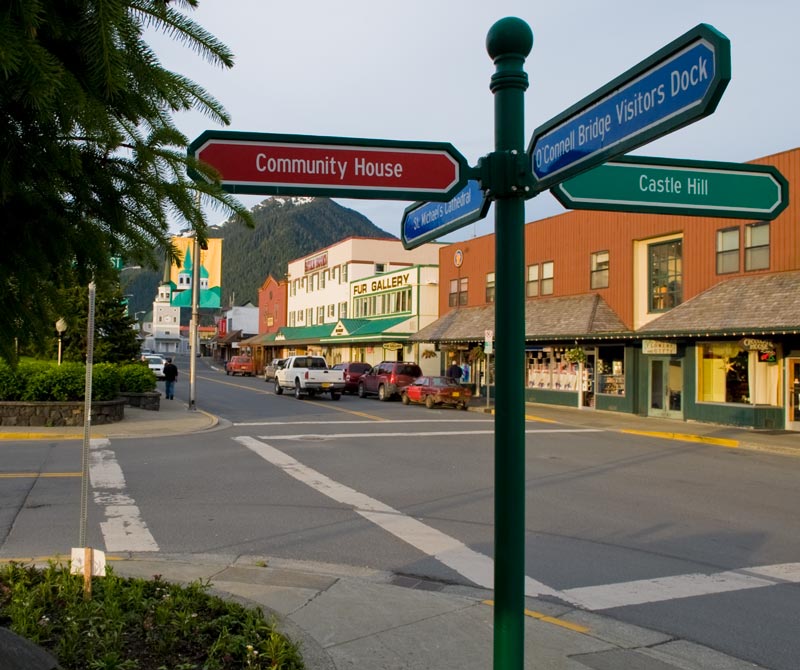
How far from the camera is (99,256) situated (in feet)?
12.1

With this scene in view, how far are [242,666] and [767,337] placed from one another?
19.5 metres

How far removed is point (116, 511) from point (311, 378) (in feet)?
76.2

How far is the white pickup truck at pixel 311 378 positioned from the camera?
32281mm

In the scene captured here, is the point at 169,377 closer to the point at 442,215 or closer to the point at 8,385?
the point at 8,385

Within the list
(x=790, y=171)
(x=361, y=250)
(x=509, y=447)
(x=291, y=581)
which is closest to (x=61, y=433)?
(x=291, y=581)

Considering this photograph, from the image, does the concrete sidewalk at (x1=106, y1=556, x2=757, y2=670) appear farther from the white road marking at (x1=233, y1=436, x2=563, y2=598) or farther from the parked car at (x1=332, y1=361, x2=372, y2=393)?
the parked car at (x1=332, y1=361, x2=372, y2=393)

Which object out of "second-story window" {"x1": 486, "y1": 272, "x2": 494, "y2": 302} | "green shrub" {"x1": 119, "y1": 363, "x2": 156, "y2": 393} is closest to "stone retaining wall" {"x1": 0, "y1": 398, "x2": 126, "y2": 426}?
"green shrub" {"x1": 119, "y1": 363, "x2": 156, "y2": 393}

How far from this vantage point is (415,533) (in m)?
8.25

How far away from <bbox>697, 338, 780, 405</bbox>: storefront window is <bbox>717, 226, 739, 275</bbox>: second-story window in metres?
2.31

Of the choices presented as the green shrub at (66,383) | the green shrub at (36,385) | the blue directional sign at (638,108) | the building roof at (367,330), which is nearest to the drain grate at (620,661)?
the blue directional sign at (638,108)

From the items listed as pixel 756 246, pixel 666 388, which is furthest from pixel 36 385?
pixel 756 246

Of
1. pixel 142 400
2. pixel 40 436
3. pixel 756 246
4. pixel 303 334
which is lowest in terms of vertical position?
pixel 40 436

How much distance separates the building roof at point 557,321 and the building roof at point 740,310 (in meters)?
Result: 2.04

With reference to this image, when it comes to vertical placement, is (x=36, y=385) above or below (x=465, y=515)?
above
